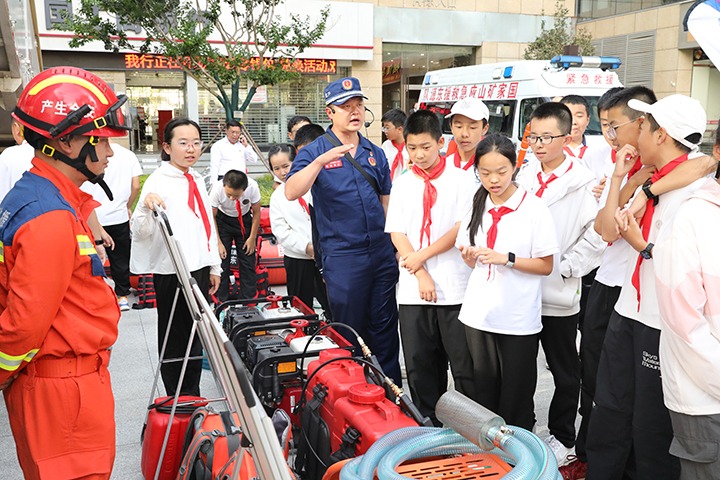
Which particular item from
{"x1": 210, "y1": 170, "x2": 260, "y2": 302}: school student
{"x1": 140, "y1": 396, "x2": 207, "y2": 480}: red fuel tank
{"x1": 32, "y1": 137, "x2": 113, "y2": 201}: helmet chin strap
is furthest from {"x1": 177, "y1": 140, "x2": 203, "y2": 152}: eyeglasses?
{"x1": 210, "y1": 170, "x2": 260, "y2": 302}: school student

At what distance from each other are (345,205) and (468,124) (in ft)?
3.66

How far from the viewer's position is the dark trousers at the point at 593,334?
3.17m

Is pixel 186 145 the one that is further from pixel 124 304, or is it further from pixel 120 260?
pixel 120 260

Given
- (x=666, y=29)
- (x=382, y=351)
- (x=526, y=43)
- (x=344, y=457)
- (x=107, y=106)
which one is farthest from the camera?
(x=526, y=43)

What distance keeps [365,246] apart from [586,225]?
1212mm

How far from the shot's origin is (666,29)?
822 inches

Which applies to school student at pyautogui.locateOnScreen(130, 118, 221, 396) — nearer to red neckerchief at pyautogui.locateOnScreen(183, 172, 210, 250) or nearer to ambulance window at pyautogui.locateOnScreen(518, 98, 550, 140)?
red neckerchief at pyautogui.locateOnScreen(183, 172, 210, 250)

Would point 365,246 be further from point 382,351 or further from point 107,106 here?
point 107,106

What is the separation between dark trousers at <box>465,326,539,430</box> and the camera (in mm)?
3064

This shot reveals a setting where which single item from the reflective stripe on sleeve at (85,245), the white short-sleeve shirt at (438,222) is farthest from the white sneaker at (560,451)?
the reflective stripe on sleeve at (85,245)

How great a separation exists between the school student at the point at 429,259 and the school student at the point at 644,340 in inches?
31.7

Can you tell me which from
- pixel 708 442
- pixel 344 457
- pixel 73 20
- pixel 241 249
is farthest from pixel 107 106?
pixel 73 20

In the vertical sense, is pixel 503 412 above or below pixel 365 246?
below

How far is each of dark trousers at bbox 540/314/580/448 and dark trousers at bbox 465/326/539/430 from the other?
26cm
